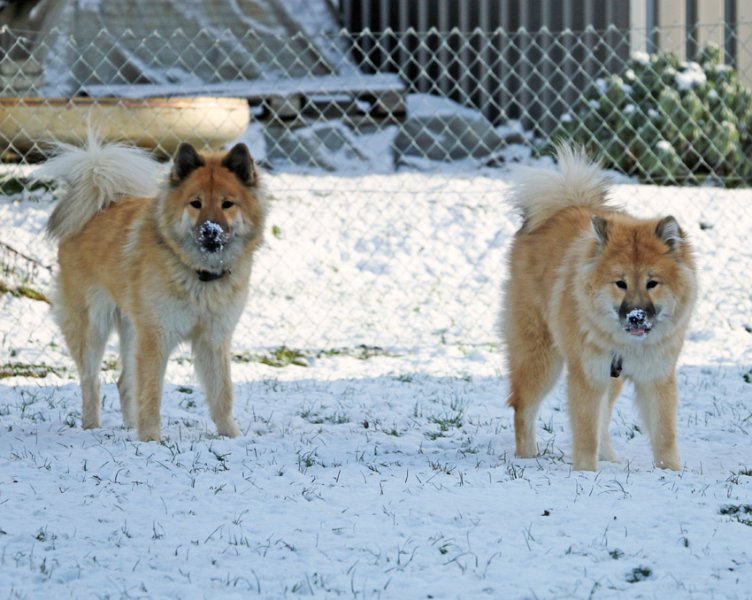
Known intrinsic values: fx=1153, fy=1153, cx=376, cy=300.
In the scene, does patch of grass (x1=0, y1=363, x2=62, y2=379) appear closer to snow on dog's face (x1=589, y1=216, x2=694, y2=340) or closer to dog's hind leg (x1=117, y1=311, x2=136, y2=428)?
dog's hind leg (x1=117, y1=311, x2=136, y2=428)

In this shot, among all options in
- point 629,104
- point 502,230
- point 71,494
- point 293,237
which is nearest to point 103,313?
point 71,494

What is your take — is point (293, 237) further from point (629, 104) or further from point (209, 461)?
point (209, 461)

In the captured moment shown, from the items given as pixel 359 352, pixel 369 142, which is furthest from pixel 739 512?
pixel 369 142

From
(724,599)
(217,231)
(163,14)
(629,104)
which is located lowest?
(724,599)

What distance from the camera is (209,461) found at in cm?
452

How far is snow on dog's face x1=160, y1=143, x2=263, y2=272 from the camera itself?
200 inches

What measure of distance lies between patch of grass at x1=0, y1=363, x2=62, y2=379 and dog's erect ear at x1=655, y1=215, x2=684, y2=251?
3.84 metres

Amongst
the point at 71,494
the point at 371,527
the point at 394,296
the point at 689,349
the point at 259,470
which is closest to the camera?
the point at 371,527

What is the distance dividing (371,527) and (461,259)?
5.47 m

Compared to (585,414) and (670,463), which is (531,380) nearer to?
(585,414)

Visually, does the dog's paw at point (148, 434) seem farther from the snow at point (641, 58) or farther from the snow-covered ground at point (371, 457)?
the snow at point (641, 58)

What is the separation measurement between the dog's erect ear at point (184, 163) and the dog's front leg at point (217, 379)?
0.77 meters

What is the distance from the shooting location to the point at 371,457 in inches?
190

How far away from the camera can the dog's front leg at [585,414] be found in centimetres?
460
